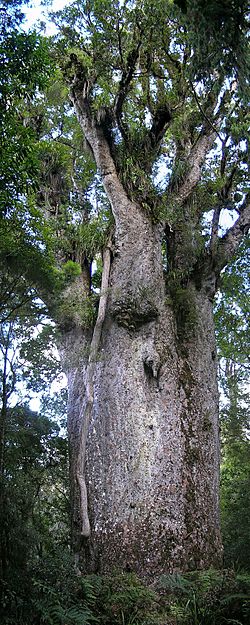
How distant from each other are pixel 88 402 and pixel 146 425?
0.79 metres

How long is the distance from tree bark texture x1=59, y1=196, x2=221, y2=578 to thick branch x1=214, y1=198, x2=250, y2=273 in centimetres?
86

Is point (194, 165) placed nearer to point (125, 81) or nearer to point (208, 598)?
point (125, 81)

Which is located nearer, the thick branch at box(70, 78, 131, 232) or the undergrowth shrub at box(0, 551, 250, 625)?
the undergrowth shrub at box(0, 551, 250, 625)

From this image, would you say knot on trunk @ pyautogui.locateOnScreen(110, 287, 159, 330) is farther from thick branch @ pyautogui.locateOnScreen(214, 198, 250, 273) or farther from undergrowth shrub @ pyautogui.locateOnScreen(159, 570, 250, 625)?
undergrowth shrub @ pyautogui.locateOnScreen(159, 570, 250, 625)

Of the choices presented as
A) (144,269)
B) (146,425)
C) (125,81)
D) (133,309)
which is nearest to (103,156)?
(125,81)

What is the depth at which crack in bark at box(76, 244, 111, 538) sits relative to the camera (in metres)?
6.07

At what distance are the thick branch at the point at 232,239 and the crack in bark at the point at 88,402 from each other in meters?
1.96

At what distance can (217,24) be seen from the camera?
425cm

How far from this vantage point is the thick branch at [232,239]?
8703mm

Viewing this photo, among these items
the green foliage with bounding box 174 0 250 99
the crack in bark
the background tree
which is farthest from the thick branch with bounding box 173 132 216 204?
the green foliage with bounding box 174 0 250 99

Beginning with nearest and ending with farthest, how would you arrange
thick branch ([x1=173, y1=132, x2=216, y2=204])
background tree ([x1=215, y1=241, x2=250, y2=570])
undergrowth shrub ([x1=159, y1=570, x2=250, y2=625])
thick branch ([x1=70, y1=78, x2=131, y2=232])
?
undergrowth shrub ([x1=159, y1=570, x2=250, y2=625]) < thick branch ([x1=70, y1=78, x2=131, y2=232]) < thick branch ([x1=173, y1=132, x2=216, y2=204]) < background tree ([x1=215, y1=241, x2=250, y2=570])

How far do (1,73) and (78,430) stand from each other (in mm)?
4540

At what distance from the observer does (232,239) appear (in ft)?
29.7

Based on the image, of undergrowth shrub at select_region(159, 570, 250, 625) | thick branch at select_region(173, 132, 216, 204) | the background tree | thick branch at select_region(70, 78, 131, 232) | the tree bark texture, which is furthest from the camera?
the background tree
